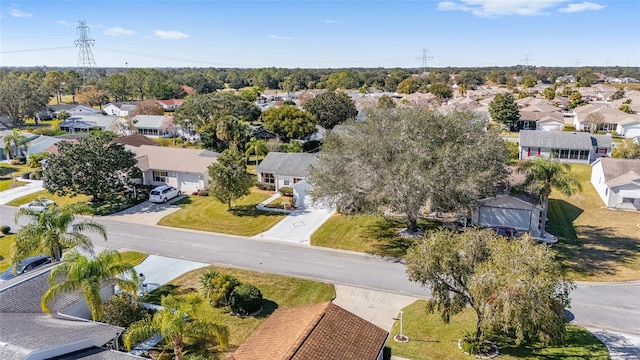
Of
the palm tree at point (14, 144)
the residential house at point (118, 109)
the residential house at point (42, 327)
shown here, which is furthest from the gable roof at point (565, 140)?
the residential house at point (118, 109)

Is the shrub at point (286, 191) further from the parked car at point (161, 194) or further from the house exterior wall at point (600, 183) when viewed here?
the house exterior wall at point (600, 183)

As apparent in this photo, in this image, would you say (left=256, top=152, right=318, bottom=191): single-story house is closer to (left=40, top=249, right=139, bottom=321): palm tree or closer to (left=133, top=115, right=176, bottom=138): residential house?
(left=40, top=249, right=139, bottom=321): palm tree

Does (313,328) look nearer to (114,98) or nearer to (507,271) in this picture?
(507,271)

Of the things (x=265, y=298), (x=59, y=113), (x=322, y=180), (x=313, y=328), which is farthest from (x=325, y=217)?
(x=59, y=113)

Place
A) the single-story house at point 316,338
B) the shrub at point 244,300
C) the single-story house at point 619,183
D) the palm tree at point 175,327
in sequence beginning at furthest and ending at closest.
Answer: the single-story house at point 619,183 → the shrub at point 244,300 → the palm tree at point 175,327 → the single-story house at point 316,338

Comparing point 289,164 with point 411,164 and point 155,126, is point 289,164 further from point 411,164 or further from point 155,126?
point 155,126

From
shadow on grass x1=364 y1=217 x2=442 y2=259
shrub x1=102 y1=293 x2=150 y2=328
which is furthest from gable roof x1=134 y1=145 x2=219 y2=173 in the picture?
shrub x1=102 y1=293 x2=150 y2=328
